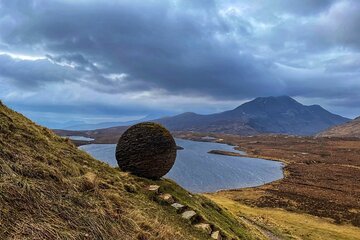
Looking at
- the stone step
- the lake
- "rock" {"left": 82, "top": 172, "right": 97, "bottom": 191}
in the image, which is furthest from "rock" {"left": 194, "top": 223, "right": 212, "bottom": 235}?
the lake

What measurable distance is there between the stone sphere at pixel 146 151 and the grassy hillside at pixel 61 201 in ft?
10.8

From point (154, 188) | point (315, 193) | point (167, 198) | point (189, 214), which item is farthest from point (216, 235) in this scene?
point (315, 193)

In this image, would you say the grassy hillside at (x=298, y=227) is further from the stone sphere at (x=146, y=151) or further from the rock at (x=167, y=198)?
the rock at (x=167, y=198)

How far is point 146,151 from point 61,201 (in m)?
9.67

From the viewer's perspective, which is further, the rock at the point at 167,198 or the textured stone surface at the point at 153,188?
the textured stone surface at the point at 153,188

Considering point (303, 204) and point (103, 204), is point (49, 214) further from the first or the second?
point (303, 204)

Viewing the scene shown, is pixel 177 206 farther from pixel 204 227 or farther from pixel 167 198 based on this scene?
pixel 204 227

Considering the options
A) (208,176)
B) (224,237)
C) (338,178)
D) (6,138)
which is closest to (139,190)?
(224,237)

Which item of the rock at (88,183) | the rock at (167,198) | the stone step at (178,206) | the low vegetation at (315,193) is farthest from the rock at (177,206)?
the low vegetation at (315,193)

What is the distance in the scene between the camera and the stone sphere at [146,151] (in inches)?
764

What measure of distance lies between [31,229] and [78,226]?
1.33 metres

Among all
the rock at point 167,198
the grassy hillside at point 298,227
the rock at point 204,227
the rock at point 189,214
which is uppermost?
the rock at point 167,198

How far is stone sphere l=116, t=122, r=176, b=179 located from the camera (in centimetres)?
1941

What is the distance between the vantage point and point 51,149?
46.6 feet
